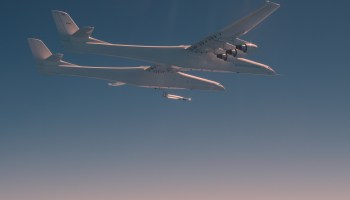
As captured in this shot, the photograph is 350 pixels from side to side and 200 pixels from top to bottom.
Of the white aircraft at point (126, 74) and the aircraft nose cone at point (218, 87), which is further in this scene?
the aircraft nose cone at point (218, 87)

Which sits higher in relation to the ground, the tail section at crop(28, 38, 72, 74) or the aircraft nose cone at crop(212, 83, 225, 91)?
the aircraft nose cone at crop(212, 83, 225, 91)

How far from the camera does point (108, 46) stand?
58.0 meters

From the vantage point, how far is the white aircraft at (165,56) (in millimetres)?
56281

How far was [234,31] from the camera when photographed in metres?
56.5

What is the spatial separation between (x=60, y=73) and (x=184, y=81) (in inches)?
718

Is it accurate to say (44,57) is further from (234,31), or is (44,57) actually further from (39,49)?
(234,31)

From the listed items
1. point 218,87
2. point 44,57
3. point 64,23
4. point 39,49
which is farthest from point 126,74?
point 218,87

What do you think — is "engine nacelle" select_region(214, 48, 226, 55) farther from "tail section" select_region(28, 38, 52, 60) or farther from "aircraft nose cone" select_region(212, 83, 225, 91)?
"tail section" select_region(28, 38, 52, 60)

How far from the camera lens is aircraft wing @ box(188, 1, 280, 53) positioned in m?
53.2

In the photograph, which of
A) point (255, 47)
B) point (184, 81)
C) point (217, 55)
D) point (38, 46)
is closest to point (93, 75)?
point (38, 46)

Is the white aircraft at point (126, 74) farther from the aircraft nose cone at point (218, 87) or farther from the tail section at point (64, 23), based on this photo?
the tail section at point (64, 23)

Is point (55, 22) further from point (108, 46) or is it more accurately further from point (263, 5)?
point (263, 5)

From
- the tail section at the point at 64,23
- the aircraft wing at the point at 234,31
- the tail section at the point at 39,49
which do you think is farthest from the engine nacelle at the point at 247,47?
the tail section at the point at 39,49

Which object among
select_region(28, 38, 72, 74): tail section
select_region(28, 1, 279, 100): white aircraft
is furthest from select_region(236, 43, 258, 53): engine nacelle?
select_region(28, 38, 72, 74): tail section
